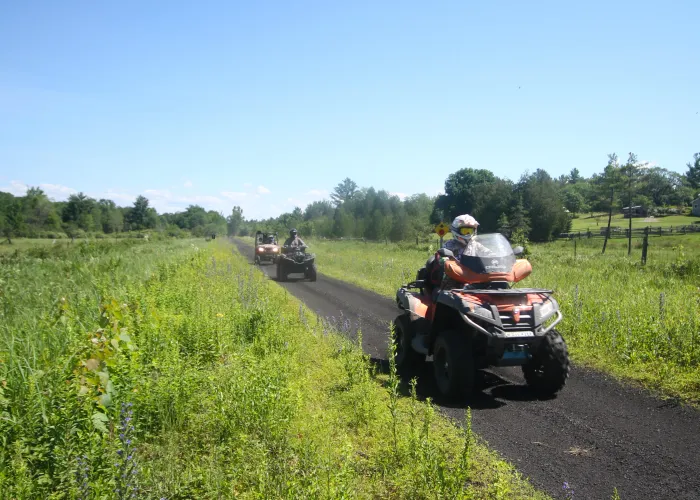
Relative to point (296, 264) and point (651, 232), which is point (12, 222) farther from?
point (651, 232)

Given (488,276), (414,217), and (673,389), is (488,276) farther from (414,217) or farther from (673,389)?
(414,217)

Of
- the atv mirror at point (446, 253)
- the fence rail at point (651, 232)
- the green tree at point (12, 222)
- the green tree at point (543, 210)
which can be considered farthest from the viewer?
the green tree at point (12, 222)

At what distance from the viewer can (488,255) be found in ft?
19.2

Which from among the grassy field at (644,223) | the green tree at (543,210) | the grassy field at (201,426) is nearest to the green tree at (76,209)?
the green tree at (543,210)

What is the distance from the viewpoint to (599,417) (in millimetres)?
4992

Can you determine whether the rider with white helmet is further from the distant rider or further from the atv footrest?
the distant rider

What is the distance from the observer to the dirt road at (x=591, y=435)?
3709 mm

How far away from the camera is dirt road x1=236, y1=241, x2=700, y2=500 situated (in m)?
3.71

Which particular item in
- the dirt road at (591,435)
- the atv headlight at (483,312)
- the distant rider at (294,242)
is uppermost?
the distant rider at (294,242)

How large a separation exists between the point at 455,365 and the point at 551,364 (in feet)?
3.79

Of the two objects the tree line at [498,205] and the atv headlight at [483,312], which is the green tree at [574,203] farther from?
the atv headlight at [483,312]

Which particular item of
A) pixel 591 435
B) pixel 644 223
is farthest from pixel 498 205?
pixel 591 435

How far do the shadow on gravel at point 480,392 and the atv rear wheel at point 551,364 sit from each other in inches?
7.6

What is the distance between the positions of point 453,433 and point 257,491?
6.69 ft
